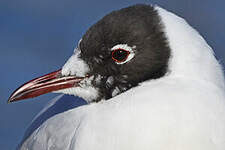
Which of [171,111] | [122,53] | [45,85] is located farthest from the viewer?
[45,85]

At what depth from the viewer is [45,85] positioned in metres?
3.36

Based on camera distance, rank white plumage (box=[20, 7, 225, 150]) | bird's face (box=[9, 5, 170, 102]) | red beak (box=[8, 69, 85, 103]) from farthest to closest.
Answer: red beak (box=[8, 69, 85, 103])
bird's face (box=[9, 5, 170, 102])
white plumage (box=[20, 7, 225, 150])

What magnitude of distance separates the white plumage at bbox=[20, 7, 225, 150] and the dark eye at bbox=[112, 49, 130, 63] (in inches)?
6.8

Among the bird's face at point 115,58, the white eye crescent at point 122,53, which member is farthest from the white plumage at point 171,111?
A: the white eye crescent at point 122,53

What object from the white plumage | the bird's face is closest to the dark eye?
the bird's face

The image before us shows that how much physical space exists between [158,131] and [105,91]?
1.46 ft

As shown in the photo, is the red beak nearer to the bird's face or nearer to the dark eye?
the bird's face

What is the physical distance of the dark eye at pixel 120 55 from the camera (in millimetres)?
3177

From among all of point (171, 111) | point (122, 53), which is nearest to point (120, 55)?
point (122, 53)

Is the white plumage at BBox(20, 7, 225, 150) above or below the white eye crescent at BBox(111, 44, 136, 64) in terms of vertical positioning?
below

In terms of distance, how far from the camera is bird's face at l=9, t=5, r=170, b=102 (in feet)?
10.4

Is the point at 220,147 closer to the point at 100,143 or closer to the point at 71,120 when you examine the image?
the point at 100,143

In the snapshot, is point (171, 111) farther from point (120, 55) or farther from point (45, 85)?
point (45, 85)

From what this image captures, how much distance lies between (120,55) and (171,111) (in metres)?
0.44
